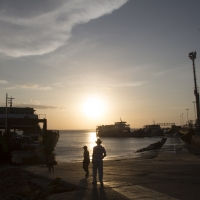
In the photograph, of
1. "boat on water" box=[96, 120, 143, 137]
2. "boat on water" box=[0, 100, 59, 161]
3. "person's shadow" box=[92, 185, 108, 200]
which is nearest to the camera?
"person's shadow" box=[92, 185, 108, 200]

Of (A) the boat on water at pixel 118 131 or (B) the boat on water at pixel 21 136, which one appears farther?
(A) the boat on water at pixel 118 131

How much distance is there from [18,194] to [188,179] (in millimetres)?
6557

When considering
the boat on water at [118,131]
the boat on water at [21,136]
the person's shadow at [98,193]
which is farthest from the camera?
the boat on water at [118,131]

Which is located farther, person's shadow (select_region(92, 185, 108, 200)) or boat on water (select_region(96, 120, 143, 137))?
boat on water (select_region(96, 120, 143, 137))

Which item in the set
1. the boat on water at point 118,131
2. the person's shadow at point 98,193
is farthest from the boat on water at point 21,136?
the boat on water at point 118,131

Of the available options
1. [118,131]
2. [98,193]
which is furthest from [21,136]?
[118,131]

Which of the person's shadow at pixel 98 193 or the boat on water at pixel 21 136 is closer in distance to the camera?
the person's shadow at pixel 98 193

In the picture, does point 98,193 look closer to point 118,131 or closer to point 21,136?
point 21,136

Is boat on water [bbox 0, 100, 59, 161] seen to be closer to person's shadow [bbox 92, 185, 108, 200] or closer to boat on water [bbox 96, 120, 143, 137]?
person's shadow [bbox 92, 185, 108, 200]

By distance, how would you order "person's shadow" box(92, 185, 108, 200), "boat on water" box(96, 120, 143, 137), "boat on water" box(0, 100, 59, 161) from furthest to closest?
"boat on water" box(96, 120, 143, 137) → "boat on water" box(0, 100, 59, 161) → "person's shadow" box(92, 185, 108, 200)

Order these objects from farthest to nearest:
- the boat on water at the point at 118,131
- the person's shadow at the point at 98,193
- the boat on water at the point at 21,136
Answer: the boat on water at the point at 118,131
the boat on water at the point at 21,136
the person's shadow at the point at 98,193

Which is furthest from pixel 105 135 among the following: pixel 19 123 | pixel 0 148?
pixel 0 148

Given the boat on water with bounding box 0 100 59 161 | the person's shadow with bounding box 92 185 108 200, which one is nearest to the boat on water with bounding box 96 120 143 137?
the boat on water with bounding box 0 100 59 161

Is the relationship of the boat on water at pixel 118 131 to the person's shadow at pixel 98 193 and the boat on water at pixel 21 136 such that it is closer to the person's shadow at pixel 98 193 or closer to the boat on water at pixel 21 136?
the boat on water at pixel 21 136
